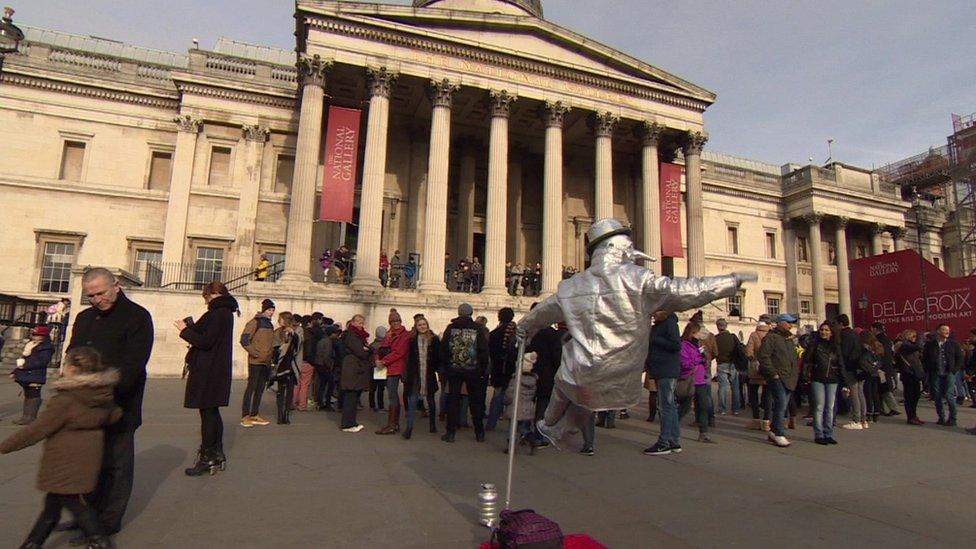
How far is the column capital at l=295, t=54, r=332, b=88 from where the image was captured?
17984mm

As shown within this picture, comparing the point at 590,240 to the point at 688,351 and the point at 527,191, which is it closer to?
the point at 688,351

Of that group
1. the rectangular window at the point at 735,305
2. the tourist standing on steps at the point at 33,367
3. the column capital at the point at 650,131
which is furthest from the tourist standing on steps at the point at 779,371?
the rectangular window at the point at 735,305

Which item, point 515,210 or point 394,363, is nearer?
point 394,363

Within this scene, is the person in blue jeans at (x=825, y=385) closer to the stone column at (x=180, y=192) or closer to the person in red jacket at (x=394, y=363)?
the person in red jacket at (x=394, y=363)

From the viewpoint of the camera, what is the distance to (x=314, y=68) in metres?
18.0

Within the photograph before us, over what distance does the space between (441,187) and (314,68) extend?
573cm

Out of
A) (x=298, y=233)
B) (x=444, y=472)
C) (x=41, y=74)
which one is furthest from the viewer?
(x=41, y=74)

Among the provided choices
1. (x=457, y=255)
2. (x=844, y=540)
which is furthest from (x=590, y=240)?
(x=457, y=255)

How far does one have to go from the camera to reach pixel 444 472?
534 cm

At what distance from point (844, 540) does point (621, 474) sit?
2090 millimetres

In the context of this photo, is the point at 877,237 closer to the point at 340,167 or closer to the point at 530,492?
the point at 340,167

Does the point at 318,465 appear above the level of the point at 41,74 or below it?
below

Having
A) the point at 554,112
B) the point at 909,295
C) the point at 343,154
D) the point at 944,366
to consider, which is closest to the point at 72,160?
the point at 343,154

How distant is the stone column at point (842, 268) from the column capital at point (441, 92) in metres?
25.6
